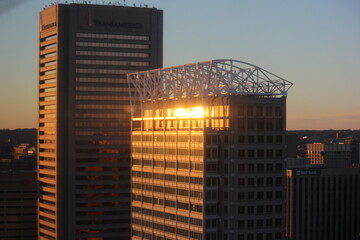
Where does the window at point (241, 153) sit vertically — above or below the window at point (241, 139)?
below

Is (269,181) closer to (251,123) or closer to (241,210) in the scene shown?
(241,210)

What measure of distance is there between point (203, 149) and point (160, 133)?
57.2ft

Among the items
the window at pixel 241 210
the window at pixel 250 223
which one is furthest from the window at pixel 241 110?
the window at pixel 250 223

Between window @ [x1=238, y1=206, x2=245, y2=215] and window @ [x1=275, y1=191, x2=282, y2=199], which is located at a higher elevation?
window @ [x1=275, y1=191, x2=282, y2=199]

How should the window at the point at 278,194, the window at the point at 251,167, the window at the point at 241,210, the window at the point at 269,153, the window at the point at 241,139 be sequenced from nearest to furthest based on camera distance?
the window at the point at 241,210 < the window at the point at 241,139 < the window at the point at 251,167 < the window at the point at 269,153 < the window at the point at 278,194

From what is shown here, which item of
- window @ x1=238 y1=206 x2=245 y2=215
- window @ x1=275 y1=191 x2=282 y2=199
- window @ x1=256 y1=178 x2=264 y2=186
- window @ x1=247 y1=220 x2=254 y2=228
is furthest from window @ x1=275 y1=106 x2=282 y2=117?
window @ x1=247 y1=220 x2=254 y2=228

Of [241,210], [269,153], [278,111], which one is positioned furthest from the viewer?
[278,111]

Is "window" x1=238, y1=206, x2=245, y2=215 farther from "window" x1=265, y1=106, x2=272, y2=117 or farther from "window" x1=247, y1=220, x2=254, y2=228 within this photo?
"window" x1=265, y1=106, x2=272, y2=117

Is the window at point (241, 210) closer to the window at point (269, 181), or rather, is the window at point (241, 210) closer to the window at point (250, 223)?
the window at point (250, 223)

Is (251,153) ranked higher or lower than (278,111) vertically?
lower

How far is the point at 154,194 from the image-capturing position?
167375mm

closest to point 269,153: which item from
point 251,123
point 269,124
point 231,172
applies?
point 269,124

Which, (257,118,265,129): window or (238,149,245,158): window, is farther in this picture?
(257,118,265,129): window

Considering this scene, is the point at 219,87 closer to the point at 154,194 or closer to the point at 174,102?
the point at 174,102
